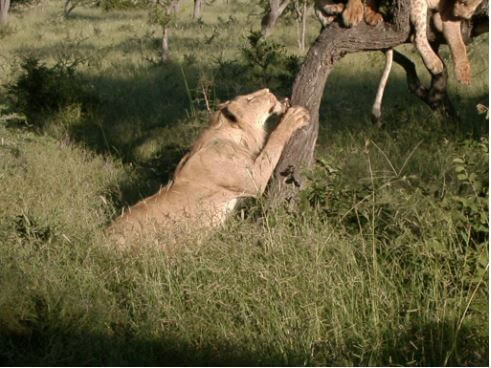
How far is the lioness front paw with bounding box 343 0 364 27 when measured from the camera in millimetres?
5734

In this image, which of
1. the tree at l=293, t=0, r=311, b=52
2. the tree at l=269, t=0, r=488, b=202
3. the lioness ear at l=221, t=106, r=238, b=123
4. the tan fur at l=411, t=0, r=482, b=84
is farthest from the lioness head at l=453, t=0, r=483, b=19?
the tree at l=293, t=0, r=311, b=52

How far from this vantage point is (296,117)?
570cm

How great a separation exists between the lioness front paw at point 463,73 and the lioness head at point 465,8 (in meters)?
0.40

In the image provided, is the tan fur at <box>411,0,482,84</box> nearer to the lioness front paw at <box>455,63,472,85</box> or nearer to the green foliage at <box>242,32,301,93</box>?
the lioness front paw at <box>455,63,472,85</box>

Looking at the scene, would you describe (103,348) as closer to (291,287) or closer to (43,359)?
(43,359)

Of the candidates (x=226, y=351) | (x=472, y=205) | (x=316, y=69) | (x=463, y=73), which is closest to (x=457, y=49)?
(x=463, y=73)

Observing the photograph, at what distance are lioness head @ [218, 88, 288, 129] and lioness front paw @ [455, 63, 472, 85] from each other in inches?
48.8

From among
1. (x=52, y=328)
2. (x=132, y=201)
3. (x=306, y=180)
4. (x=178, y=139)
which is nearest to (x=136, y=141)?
(x=178, y=139)

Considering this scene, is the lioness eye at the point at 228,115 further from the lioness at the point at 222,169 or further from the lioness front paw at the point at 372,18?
the lioness front paw at the point at 372,18

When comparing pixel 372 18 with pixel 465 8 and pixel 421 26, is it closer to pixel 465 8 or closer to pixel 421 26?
pixel 421 26

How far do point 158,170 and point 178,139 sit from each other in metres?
1.41

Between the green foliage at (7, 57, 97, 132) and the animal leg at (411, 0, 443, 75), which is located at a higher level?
the animal leg at (411, 0, 443, 75)

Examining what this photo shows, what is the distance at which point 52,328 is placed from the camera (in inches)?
166

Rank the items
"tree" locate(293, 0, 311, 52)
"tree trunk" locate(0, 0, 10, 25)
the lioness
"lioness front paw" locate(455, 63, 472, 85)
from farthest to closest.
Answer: "tree trunk" locate(0, 0, 10, 25)
"tree" locate(293, 0, 311, 52)
"lioness front paw" locate(455, 63, 472, 85)
the lioness
